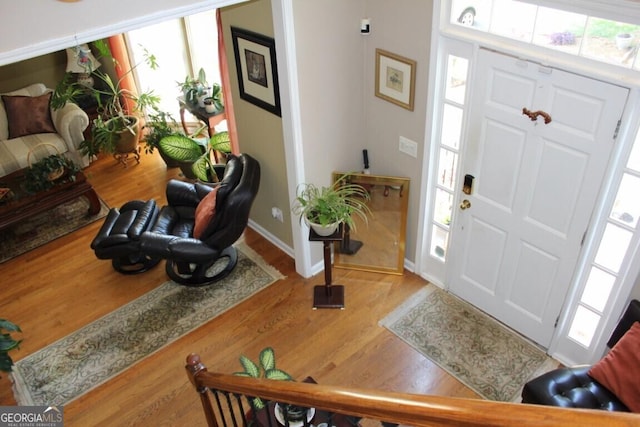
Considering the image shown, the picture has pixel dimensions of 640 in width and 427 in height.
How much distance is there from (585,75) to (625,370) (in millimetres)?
1672

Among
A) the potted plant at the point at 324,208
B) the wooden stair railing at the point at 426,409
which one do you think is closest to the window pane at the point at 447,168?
the potted plant at the point at 324,208

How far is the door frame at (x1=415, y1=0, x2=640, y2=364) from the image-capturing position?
303 centimetres

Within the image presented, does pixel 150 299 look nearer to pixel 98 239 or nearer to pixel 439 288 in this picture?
pixel 98 239

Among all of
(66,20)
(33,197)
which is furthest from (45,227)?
(66,20)

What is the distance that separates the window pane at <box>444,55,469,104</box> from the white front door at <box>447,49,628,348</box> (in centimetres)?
14

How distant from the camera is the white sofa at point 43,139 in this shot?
5828 mm

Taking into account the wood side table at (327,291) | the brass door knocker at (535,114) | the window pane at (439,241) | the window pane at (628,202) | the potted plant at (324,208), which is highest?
the brass door knocker at (535,114)

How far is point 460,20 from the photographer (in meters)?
3.63

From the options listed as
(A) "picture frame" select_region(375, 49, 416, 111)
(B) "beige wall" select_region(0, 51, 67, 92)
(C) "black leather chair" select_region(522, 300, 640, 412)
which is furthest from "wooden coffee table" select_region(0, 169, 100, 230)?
(C) "black leather chair" select_region(522, 300, 640, 412)

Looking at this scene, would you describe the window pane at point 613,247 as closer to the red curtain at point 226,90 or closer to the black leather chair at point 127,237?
the red curtain at point 226,90


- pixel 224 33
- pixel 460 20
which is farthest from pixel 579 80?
pixel 224 33

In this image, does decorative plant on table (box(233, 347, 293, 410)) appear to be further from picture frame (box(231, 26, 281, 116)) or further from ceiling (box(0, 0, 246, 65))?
picture frame (box(231, 26, 281, 116))

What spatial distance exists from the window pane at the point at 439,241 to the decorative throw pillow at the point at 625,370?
158 cm

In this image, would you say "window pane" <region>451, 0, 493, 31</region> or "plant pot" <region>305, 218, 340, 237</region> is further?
"plant pot" <region>305, 218, 340, 237</region>
